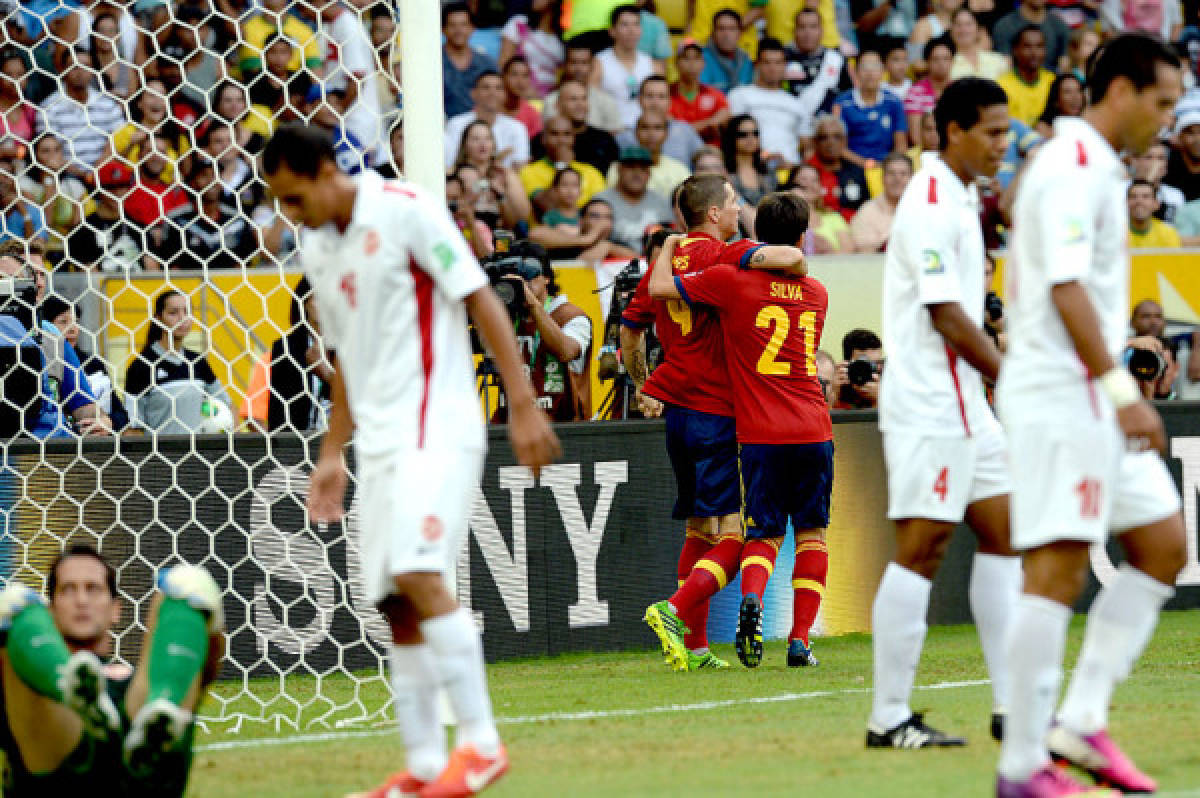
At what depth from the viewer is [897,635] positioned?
221 inches

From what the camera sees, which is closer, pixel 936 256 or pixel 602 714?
pixel 936 256

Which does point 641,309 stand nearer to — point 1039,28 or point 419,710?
point 419,710

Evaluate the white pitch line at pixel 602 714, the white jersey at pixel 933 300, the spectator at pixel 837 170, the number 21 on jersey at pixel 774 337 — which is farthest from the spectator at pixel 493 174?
the white jersey at pixel 933 300

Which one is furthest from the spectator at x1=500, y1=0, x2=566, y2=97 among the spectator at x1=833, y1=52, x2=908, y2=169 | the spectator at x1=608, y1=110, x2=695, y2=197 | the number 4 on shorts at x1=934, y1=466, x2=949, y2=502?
the number 4 on shorts at x1=934, y1=466, x2=949, y2=502

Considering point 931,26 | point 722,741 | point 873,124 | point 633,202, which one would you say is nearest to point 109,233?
point 633,202

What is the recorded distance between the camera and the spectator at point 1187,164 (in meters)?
15.3

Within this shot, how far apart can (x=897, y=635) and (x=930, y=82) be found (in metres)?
11.3

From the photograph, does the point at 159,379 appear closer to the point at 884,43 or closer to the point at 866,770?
the point at 866,770

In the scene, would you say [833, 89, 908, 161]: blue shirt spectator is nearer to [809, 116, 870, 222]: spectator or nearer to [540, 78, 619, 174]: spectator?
[809, 116, 870, 222]: spectator

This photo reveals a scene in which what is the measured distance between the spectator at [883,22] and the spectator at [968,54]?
53cm

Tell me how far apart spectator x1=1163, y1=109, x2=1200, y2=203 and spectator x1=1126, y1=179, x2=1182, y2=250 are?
43.5 inches

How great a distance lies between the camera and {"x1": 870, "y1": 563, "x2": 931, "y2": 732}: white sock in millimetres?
5625

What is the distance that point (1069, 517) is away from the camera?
14.6 ft

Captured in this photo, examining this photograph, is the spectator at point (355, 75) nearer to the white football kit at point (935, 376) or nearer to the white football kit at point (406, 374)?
the white football kit at point (935, 376)
